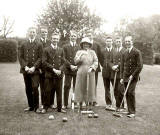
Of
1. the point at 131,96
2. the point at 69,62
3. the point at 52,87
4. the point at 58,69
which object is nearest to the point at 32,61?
the point at 58,69

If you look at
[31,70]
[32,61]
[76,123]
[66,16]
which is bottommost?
[76,123]

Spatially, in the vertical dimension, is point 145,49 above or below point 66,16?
below

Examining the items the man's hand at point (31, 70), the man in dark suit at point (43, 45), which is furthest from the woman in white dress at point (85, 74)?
the man's hand at point (31, 70)

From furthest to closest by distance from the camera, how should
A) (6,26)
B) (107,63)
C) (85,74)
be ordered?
(6,26) → (107,63) → (85,74)

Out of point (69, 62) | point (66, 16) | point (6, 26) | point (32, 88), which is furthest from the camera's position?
point (6, 26)

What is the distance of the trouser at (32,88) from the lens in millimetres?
8352

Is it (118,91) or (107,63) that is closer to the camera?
(118,91)

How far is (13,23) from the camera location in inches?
2596

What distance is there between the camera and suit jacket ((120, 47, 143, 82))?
796cm

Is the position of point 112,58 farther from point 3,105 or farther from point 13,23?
point 13,23

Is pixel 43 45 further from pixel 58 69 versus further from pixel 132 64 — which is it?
pixel 132 64

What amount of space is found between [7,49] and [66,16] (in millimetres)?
7323

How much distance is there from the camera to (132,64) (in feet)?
26.8

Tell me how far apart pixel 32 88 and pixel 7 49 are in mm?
20737
